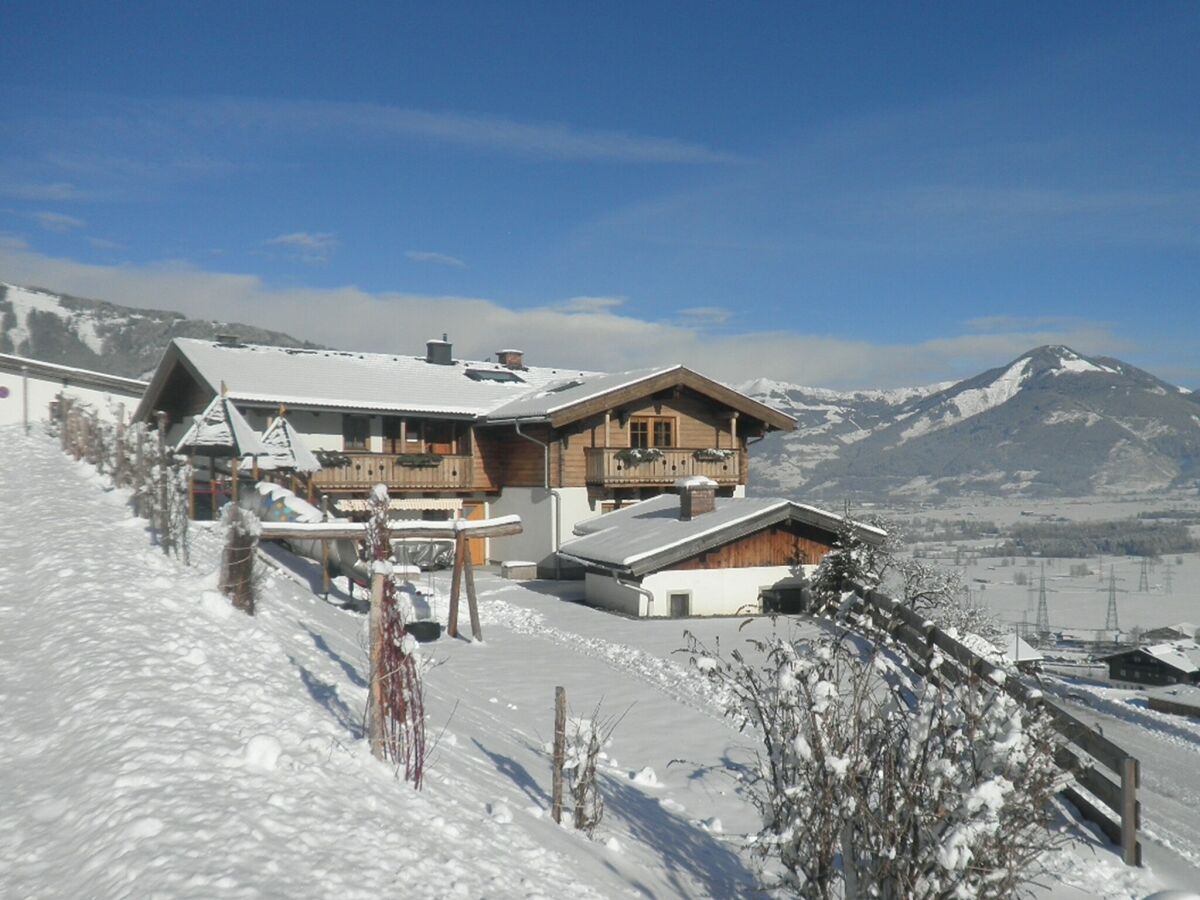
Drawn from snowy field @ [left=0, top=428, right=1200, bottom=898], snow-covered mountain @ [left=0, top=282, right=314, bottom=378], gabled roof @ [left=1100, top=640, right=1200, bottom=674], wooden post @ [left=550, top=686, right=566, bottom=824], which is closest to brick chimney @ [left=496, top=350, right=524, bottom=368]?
snowy field @ [left=0, top=428, right=1200, bottom=898]

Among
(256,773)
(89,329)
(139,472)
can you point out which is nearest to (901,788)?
(256,773)

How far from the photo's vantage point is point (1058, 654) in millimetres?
80062

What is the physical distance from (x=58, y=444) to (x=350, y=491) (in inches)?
443

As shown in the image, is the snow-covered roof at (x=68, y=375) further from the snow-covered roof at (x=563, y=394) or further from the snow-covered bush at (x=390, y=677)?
the snow-covered bush at (x=390, y=677)

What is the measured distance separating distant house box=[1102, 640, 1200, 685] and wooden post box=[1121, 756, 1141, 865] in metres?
51.0

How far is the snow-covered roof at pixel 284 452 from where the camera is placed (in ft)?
70.5

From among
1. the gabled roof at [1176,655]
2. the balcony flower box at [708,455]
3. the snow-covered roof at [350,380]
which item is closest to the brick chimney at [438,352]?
the snow-covered roof at [350,380]

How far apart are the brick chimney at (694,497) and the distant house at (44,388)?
2490cm

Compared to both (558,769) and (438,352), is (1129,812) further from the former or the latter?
(438,352)

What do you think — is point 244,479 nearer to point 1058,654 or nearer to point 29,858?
point 29,858

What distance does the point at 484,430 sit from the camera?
30.3m

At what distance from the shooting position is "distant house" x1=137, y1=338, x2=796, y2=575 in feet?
90.6

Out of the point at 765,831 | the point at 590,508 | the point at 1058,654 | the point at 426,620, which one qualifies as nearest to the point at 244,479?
the point at 426,620

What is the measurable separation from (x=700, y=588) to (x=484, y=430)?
1072cm
